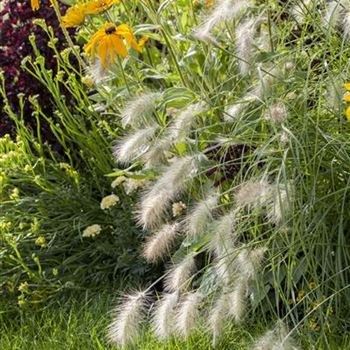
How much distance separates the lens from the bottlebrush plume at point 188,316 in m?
3.12

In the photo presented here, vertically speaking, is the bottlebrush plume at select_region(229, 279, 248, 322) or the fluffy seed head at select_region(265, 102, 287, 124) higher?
the fluffy seed head at select_region(265, 102, 287, 124)

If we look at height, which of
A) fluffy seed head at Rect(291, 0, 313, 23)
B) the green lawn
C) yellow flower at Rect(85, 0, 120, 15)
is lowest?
the green lawn

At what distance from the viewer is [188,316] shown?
314 centimetres

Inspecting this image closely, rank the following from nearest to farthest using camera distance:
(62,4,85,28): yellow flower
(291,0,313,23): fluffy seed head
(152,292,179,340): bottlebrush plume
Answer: (152,292,179,340): bottlebrush plume, (291,0,313,23): fluffy seed head, (62,4,85,28): yellow flower

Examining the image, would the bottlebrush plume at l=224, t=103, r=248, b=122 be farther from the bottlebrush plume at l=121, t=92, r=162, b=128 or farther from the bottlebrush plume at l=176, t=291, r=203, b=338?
the bottlebrush plume at l=176, t=291, r=203, b=338

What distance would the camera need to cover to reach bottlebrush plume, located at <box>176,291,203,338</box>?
3.12m

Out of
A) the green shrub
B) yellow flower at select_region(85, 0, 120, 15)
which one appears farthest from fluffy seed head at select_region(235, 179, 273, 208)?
the green shrub

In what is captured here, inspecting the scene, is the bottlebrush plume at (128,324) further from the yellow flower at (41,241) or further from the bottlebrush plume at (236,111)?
the yellow flower at (41,241)

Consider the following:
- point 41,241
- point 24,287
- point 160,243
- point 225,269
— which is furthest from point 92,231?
point 225,269

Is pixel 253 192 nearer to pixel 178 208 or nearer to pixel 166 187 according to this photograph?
pixel 166 187

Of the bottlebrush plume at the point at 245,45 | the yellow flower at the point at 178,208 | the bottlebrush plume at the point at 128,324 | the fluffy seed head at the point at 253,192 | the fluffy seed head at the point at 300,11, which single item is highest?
the bottlebrush plume at the point at 245,45

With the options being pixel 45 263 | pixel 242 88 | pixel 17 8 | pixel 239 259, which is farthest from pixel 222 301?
pixel 17 8

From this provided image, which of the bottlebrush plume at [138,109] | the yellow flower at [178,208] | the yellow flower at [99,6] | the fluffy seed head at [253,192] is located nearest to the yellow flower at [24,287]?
the yellow flower at [178,208]

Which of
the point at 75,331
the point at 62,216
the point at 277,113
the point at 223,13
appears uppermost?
the point at 223,13
